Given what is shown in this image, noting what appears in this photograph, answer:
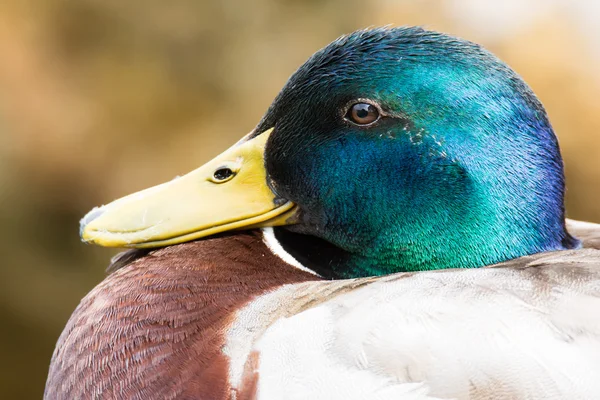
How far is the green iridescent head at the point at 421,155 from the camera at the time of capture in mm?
1612

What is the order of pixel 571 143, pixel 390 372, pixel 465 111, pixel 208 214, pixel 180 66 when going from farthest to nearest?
pixel 180 66 < pixel 571 143 < pixel 208 214 < pixel 465 111 < pixel 390 372

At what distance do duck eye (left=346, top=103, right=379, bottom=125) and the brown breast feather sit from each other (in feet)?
1.11

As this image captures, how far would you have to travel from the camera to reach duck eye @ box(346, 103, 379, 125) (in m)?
1.66

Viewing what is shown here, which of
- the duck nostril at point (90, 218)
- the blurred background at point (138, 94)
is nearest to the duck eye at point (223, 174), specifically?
the duck nostril at point (90, 218)

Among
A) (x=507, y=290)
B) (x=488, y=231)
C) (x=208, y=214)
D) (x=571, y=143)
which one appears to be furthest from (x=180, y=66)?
(x=507, y=290)

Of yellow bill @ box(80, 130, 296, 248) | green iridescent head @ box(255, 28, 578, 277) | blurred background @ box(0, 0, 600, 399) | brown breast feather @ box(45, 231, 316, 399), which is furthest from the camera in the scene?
blurred background @ box(0, 0, 600, 399)

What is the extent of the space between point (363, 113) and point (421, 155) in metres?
0.15

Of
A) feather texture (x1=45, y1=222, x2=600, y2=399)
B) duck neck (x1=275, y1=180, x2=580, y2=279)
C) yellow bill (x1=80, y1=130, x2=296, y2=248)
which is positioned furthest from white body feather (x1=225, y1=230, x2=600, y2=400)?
yellow bill (x1=80, y1=130, x2=296, y2=248)

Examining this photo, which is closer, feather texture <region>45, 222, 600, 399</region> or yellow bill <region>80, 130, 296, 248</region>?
feather texture <region>45, 222, 600, 399</region>

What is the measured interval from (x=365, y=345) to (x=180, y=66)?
10.5ft

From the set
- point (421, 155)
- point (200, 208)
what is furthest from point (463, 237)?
point (200, 208)

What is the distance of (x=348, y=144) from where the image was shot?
5.55 ft

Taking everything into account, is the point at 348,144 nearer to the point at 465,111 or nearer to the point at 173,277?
the point at 465,111

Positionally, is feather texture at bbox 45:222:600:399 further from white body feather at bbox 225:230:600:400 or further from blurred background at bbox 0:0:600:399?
blurred background at bbox 0:0:600:399
